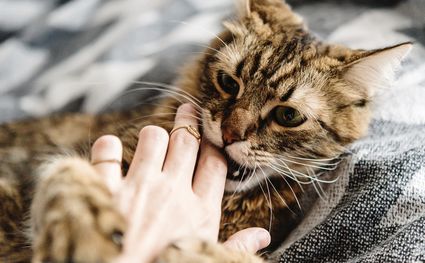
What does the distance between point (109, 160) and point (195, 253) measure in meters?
0.35

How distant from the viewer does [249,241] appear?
1067 mm

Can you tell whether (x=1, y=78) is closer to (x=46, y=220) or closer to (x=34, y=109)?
(x=34, y=109)

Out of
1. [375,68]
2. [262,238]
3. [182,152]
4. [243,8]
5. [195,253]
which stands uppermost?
[243,8]

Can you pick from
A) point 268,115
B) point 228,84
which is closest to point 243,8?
point 228,84

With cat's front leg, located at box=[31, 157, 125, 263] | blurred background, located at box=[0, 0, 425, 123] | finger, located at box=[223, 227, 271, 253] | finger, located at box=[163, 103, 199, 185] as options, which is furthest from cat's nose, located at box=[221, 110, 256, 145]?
blurred background, located at box=[0, 0, 425, 123]

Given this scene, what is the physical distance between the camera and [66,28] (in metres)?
1.86

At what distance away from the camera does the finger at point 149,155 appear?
1064 mm

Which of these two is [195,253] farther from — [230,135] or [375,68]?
[375,68]

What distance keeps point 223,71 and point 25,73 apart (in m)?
0.99

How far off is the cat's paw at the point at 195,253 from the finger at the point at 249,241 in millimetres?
108

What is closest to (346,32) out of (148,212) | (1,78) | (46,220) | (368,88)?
(368,88)

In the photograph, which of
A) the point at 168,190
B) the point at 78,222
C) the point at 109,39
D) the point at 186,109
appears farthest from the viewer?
the point at 109,39

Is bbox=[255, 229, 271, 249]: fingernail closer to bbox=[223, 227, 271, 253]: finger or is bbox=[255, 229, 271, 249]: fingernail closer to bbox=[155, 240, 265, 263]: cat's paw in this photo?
bbox=[223, 227, 271, 253]: finger

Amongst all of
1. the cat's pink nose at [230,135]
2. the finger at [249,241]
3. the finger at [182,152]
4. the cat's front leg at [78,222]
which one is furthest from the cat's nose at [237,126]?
the cat's front leg at [78,222]
